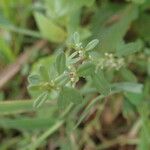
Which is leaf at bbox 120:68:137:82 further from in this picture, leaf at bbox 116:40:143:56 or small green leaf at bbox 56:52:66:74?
small green leaf at bbox 56:52:66:74

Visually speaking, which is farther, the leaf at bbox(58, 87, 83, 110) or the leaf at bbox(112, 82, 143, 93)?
the leaf at bbox(112, 82, 143, 93)

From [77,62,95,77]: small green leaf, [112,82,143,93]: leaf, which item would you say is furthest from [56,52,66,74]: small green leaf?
[112,82,143,93]: leaf

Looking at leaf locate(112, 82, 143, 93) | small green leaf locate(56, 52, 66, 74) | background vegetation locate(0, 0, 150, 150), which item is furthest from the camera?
background vegetation locate(0, 0, 150, 150)

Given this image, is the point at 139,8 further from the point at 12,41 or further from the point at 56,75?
the point at 56,75

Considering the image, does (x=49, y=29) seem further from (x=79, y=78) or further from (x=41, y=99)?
(x=41, y=99)

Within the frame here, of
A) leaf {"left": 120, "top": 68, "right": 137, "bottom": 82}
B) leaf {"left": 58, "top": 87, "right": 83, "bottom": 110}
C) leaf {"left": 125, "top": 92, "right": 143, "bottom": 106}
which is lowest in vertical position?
leaf {"left": 125, "top": 92, "right": 143, "bottom": 106}

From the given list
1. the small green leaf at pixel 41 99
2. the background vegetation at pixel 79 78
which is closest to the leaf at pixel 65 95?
the small green leaf at pixel 41 99

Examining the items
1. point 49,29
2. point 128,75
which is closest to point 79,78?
point 128,75
